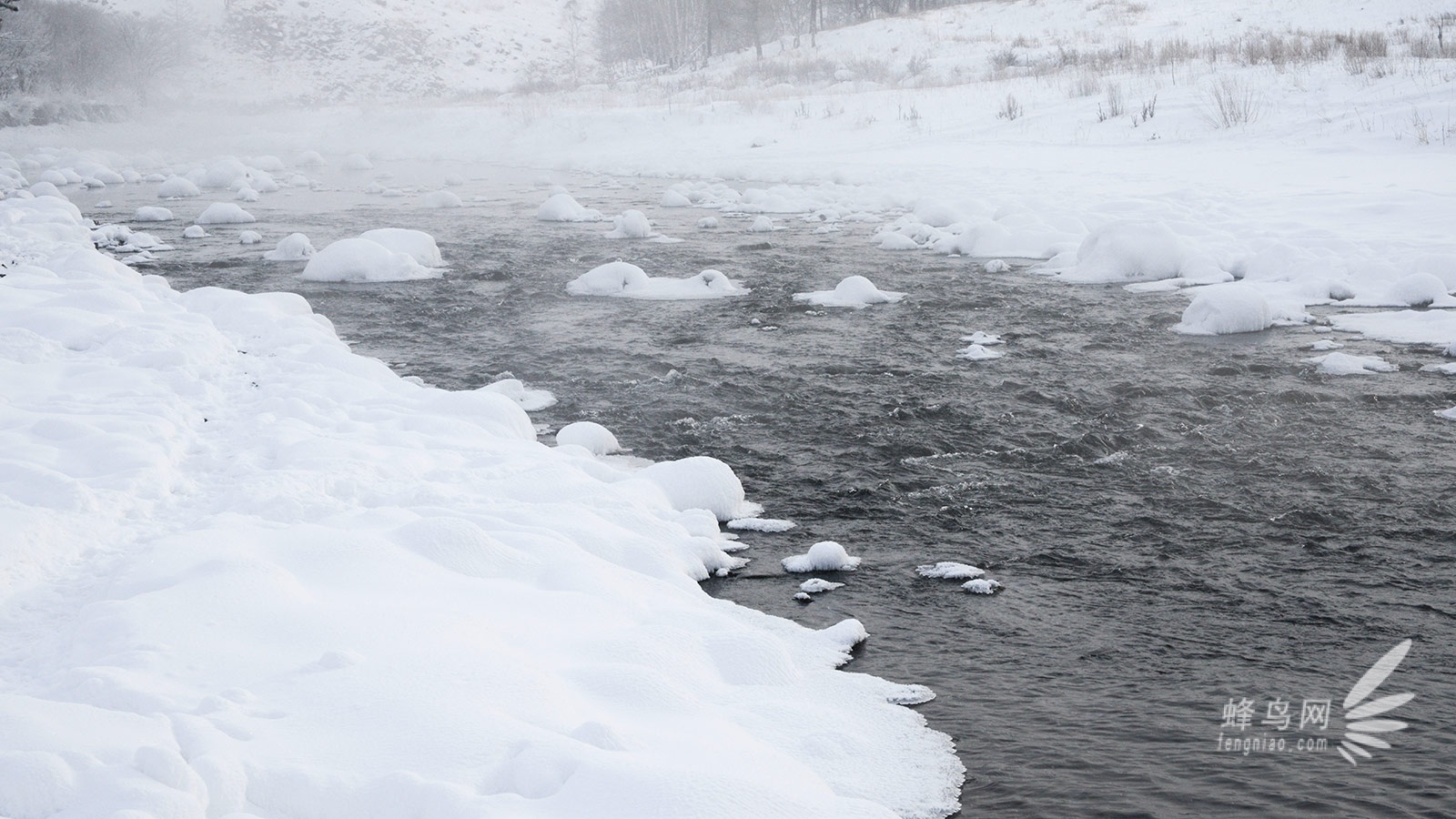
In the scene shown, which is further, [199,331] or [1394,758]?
[199,331]

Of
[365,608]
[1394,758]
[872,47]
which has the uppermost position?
[872,47]

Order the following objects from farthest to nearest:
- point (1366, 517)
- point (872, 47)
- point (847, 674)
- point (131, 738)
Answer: point (872, 47) < point (1366, 517) < point (847, 674) < point (131, 738)

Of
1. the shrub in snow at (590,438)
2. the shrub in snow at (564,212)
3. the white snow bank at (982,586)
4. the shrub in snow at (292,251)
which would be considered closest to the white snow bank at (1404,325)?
the white snow bank at (982,586)

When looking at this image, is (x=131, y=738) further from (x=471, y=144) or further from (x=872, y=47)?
(x=872, y=47)

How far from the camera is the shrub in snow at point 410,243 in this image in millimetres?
11820

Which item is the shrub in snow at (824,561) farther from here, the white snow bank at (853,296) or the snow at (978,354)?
the white snow bank at (853,296)

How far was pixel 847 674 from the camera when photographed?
3.74 m

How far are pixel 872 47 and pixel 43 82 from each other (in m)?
34.2

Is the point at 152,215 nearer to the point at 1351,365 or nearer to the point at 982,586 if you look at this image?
the point at 982,586

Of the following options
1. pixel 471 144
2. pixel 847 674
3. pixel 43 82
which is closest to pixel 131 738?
pixel 847 674

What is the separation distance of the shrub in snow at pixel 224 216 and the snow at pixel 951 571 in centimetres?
1358

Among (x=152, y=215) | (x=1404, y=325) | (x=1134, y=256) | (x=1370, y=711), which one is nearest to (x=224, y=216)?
(x=152, y=215)

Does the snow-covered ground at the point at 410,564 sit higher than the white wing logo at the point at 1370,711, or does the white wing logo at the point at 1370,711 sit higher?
the snow-covered ground at the point at 410,564

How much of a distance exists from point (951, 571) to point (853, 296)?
5.54 m
